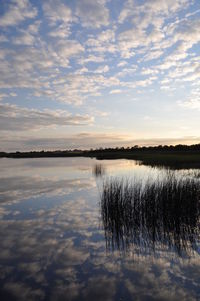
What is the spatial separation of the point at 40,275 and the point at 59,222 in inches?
182

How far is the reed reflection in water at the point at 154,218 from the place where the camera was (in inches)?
332

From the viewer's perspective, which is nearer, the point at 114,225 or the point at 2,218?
the point at 114,225

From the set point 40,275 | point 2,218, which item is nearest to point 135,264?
point 40,275

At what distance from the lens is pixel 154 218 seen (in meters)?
10.5

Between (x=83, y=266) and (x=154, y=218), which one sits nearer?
(x=83, y=266)

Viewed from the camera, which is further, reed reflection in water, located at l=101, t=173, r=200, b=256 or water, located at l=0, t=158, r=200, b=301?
reed reflection in water, located at l=101, t=173, r=200, b=256

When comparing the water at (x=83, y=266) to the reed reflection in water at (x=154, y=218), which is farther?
the reed reflection in water at (x=154, y=218)

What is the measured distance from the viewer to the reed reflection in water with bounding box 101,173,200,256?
8422mm

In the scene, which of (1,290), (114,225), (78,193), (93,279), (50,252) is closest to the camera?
(1,290)

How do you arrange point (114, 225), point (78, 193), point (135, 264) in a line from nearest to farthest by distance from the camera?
point (135, 264) < point (114, 225) < point (78, 193)

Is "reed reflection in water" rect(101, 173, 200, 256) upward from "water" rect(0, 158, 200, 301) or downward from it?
upward

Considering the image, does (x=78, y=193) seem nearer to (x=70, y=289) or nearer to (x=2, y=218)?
(x=2, y=218)

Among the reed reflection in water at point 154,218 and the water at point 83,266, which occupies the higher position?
the reed reflection in water at point 154,218

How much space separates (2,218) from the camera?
11.6 metres
